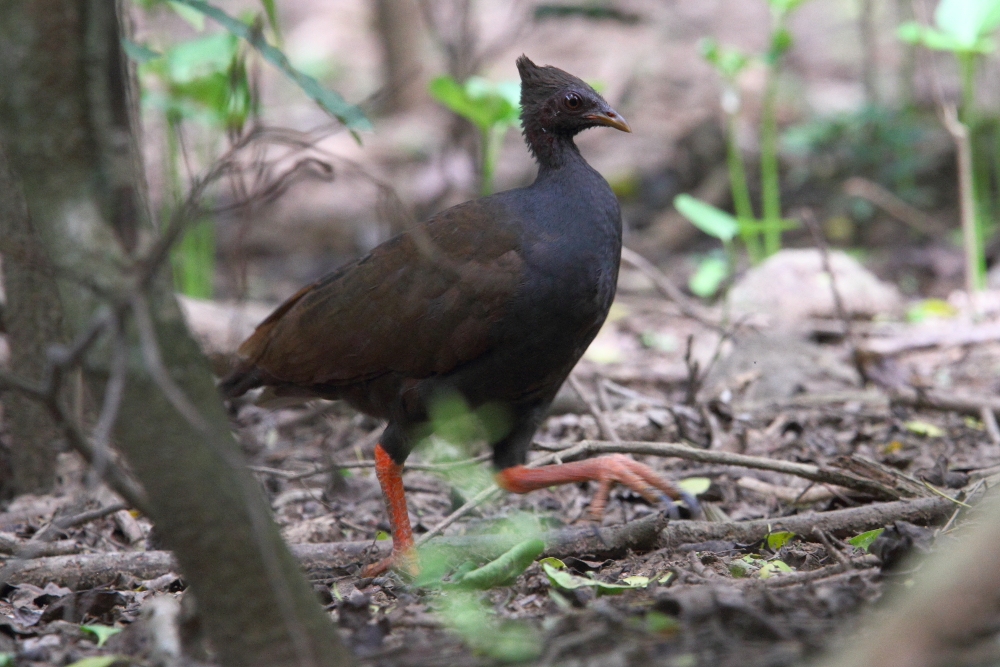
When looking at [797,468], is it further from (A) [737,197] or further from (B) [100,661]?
(A) [737,197]

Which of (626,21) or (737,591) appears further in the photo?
(626,21)

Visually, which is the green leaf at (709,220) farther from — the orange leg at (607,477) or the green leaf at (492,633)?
the green leaf at (492,633)

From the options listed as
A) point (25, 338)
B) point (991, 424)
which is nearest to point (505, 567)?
point (25, 338)

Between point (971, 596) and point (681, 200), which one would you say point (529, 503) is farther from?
point (971, 596)

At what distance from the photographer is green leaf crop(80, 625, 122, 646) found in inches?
110

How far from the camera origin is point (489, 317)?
3658 mm

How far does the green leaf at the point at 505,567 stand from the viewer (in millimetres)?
3041

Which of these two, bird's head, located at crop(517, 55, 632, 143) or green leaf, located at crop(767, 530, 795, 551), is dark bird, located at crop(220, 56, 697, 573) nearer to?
bird's head, located at crop(517, 55, 632, 143)

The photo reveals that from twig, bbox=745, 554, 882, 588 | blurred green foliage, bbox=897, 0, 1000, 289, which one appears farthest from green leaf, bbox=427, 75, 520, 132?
twig, bbox=745, 554, 882, 588

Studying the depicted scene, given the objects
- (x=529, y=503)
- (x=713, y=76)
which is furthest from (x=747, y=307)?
(x=713, y=76)

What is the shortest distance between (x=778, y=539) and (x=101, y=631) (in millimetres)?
2266

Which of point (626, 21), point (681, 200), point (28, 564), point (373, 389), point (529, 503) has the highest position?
point (626, 21)

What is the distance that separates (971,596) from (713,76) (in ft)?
43.8

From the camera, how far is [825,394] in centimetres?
539
